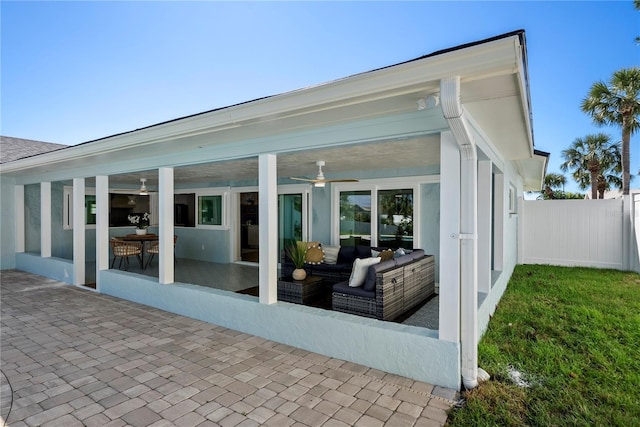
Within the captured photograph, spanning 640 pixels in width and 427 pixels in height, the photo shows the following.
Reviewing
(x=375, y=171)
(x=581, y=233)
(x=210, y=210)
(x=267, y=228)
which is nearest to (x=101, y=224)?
(x=210, y=210)

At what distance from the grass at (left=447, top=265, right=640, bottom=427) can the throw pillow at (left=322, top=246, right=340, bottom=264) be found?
10.6 ft

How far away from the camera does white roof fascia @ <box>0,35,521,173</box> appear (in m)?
2.18

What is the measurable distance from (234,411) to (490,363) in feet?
8.24

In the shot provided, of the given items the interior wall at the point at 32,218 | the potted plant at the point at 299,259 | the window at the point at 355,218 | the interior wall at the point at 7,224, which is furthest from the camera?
the interior wall at the point at 32,218

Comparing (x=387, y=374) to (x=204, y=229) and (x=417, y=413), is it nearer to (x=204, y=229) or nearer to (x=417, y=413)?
(x=417, y=413)

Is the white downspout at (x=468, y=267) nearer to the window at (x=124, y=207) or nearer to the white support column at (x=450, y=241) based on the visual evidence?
the white support column at (x=450, y=241)

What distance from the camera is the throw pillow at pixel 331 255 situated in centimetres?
736

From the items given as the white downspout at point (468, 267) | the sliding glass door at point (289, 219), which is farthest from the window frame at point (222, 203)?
the white downspout at point (468, 267)

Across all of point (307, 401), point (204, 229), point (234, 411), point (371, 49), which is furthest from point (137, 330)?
point (371, 49)

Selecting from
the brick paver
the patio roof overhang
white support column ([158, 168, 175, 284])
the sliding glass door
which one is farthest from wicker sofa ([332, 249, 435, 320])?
the sliding glass door

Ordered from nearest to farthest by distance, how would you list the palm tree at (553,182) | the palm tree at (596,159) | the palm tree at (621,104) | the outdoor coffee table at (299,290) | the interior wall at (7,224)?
1. the outdoor coffee table at (299,290)
2. the interior wall at (7,224)
3. the palm tree at (621,104)
4. the palm tree at (596,159)
5. the palm tree at (553,182)

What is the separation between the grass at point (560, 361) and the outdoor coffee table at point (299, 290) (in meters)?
2.59

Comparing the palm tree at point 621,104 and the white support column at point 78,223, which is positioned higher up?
the palm tree at point 621,104

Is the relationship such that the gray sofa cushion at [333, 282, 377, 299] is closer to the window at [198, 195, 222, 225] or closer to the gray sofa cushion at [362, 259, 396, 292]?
the gray sofa cushion at [362, 259, 396, 292]
